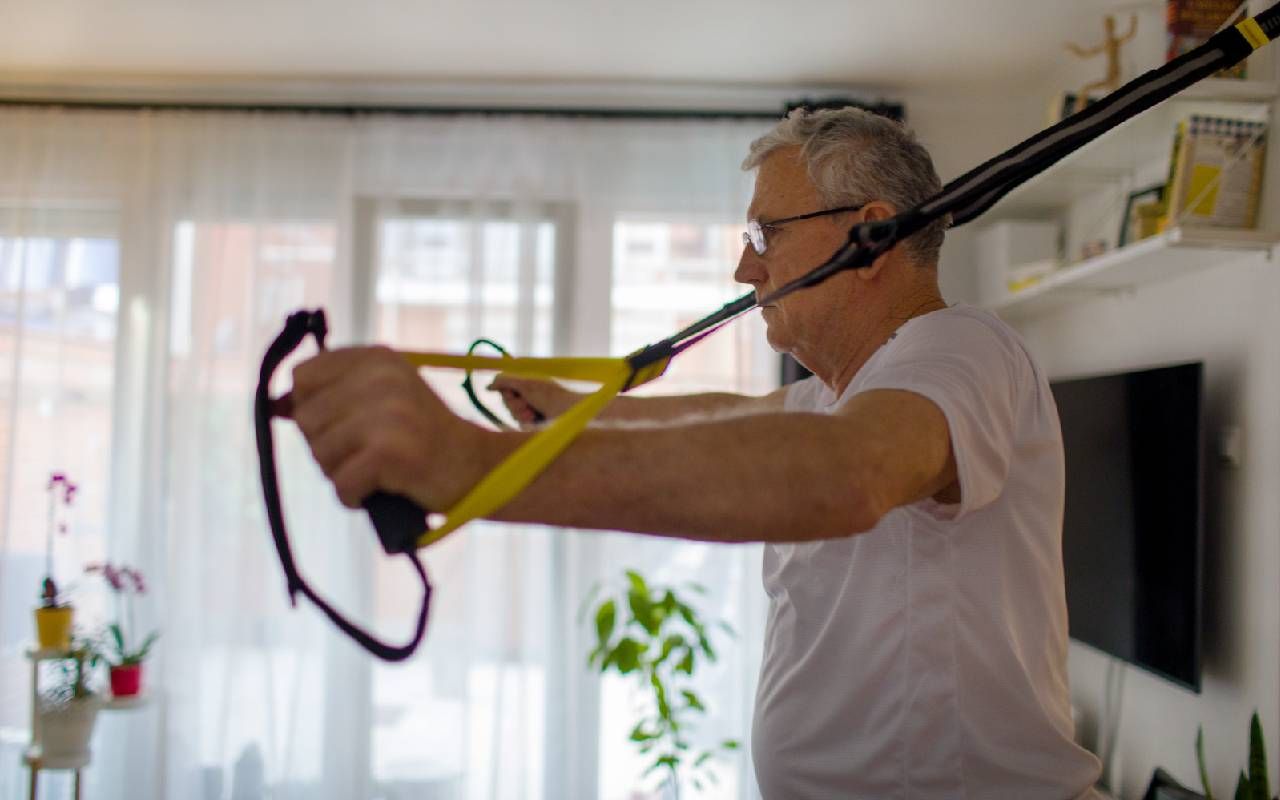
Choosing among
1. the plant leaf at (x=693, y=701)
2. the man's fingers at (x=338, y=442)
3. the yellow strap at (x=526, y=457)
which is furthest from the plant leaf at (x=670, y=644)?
the man's fingers at (x=338, y=442)

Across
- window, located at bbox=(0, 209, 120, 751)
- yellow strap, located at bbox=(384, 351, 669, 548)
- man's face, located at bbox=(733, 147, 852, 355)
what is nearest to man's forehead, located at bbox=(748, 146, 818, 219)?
man's face, located at bbox=(733, 147, 852, 355)

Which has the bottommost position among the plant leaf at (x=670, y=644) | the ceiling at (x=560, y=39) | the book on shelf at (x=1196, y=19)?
the plant leaf at (x=670, y=644)

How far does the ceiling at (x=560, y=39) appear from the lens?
3.35m

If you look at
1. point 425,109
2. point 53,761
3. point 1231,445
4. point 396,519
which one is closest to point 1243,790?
point 1231,445

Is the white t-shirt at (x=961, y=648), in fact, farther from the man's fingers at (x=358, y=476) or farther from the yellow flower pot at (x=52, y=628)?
the yellow flower pot at (x=52, y=628)

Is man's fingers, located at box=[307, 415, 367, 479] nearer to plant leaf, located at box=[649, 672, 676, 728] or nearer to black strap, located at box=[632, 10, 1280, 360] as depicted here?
black strap, located at box=[632, 10, 1280, 360]

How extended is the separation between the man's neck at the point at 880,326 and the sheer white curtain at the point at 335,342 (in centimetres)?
281

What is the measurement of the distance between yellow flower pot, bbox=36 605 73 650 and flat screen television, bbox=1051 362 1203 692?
10.6ft

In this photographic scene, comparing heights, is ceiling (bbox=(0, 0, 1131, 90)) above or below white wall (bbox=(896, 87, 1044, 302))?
above

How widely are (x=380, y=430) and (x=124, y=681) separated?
3.52 m

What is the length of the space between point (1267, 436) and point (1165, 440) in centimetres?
23

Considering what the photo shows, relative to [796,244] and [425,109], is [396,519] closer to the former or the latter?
[796,244]

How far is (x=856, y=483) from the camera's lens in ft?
2.16

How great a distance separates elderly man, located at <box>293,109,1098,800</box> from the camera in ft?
2.01
